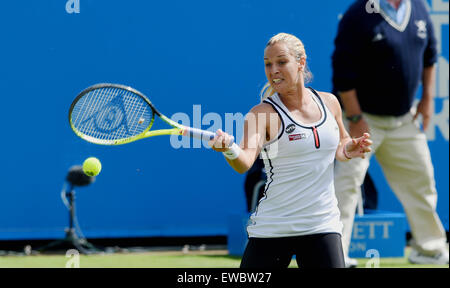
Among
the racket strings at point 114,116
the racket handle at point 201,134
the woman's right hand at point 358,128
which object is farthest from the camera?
the woman's right hand at point 358,128

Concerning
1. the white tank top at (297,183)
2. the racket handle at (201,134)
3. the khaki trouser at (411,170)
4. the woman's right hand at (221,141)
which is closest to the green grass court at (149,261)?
the khaki trouser at (411,170)

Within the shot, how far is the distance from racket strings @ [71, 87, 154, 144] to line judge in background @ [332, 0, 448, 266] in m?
2.46

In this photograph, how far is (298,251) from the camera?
3.49 m

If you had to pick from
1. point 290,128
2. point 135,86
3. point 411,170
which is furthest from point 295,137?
point 135,86

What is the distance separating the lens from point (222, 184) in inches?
281

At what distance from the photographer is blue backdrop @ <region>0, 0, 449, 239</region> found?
6.72 metres

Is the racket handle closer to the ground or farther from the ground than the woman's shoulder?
closer to the ground

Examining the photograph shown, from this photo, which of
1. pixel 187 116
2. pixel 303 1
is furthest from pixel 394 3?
pixel 187 116

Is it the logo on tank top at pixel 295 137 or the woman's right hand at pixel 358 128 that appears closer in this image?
the logo on tank top at pixel 295 137

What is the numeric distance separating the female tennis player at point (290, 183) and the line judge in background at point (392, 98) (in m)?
2.25

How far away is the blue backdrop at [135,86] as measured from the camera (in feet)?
22.0

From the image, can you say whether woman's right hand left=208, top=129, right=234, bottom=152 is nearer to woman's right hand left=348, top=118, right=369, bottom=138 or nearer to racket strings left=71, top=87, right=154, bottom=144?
racket strings left=71, top=87, right=154, bottom=144

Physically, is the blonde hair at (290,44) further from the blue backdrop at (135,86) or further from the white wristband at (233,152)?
the blue backdrop at (135,86)

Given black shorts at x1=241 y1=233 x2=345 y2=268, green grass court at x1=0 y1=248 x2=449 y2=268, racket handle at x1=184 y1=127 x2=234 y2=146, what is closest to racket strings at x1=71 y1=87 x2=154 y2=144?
racket handle at x1=184 y1=127 x2=234 y2=146
